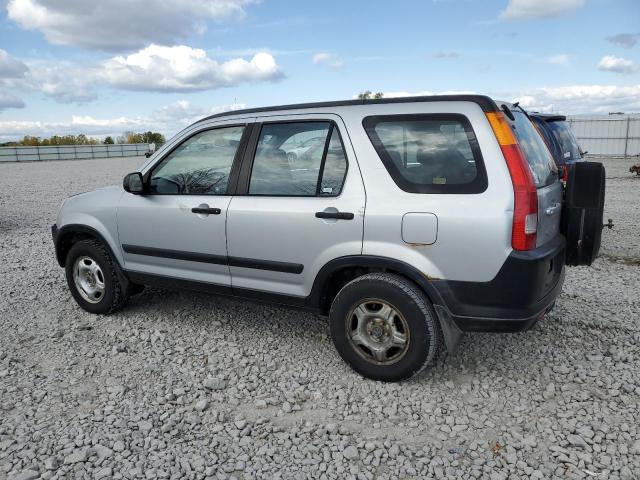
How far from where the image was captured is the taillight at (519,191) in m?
2.88

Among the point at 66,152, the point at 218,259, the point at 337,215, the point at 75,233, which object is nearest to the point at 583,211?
the point at 337,215

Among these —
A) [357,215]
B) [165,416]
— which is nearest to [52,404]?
[165,416]

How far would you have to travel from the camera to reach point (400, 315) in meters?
3.22

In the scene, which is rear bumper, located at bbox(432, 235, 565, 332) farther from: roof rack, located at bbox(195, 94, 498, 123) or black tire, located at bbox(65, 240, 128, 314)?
black tire, located at bbox(65, 240, 128, 314)

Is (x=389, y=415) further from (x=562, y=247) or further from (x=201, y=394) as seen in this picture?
(x=562, y=247)

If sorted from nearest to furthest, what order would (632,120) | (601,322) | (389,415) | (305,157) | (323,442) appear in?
(323,442), (389,415), (305,157), (601,322), (632,120)

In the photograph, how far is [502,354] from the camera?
3824 mm

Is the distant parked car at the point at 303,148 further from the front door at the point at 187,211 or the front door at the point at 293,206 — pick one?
the front door at the point at 187,211

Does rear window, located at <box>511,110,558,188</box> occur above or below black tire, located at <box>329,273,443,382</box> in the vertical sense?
above

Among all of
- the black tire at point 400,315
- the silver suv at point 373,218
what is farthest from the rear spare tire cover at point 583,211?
the black tire at point 400,315

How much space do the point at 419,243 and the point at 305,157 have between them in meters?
1.04

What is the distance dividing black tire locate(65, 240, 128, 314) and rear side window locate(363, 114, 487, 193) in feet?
8.75

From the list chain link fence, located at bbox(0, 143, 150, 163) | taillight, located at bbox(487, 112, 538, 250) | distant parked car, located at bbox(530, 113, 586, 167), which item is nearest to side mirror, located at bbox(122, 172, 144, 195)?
taillight, located at bbox(487, 112, 538, 250)

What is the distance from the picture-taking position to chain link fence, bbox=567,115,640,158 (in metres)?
25.8
